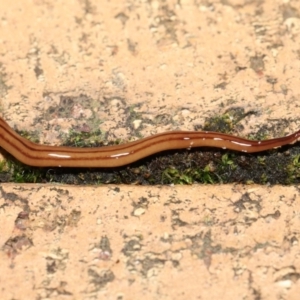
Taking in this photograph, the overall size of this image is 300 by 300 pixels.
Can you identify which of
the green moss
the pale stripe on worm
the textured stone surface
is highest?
the pale stripe on worm

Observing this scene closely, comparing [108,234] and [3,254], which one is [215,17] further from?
[3,254]

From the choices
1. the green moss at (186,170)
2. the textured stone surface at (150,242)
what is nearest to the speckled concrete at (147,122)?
the textured stone surface at (150,242)

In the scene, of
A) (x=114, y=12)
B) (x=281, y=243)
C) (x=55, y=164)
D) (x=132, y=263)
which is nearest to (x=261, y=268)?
(x=281, y=243)

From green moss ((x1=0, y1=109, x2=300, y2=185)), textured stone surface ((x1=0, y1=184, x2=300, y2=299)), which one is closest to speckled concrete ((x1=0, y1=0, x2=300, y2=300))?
textured stone surface ((x1=0, y1=184, x2=300, y2=299))

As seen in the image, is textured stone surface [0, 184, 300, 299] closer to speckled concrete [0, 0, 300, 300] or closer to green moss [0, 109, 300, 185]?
speckled concrete [0, 0, 300, 300]

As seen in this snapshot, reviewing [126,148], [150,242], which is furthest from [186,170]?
[150,242]

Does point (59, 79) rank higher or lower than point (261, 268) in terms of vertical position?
higher
